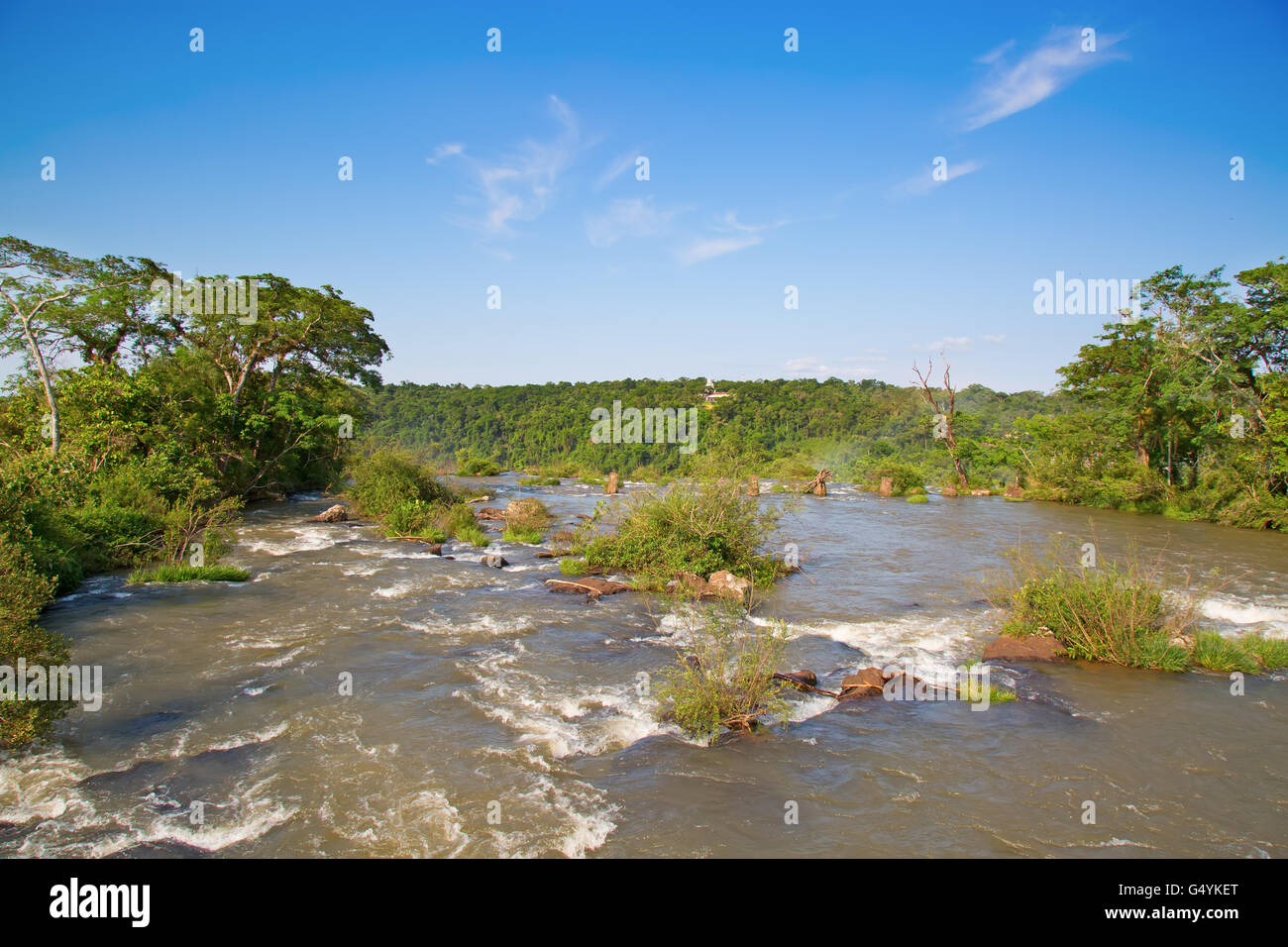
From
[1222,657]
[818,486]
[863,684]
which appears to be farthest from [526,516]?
[818,486]

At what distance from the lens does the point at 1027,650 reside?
8.74 metres

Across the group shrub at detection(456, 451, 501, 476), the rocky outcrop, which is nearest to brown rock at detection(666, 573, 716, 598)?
the rocky outcrop

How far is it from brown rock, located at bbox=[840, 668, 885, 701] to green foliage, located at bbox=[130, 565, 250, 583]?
1122 cm

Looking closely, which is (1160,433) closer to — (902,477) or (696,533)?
(902,477)

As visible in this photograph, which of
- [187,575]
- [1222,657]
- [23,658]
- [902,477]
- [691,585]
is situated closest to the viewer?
[23,658]

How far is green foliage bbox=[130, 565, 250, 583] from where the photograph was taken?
38.5 ft

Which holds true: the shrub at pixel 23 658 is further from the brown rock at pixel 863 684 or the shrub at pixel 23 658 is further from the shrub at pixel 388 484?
the shrub at pixel 388 484

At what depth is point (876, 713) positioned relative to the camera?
717 centimetres

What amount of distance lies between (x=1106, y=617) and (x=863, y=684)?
369 cm

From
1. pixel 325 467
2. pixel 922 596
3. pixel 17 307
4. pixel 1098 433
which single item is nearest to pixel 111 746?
pixel 922 596

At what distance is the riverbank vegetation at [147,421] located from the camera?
11.0 m

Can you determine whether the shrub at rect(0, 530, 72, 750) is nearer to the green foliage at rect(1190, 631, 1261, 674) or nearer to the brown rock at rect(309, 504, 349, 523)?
the green foliage at rect(1190, 631, 1261, 674)

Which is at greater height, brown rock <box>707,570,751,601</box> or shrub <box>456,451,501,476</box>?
shrub <box>456,451,501,476</box>
